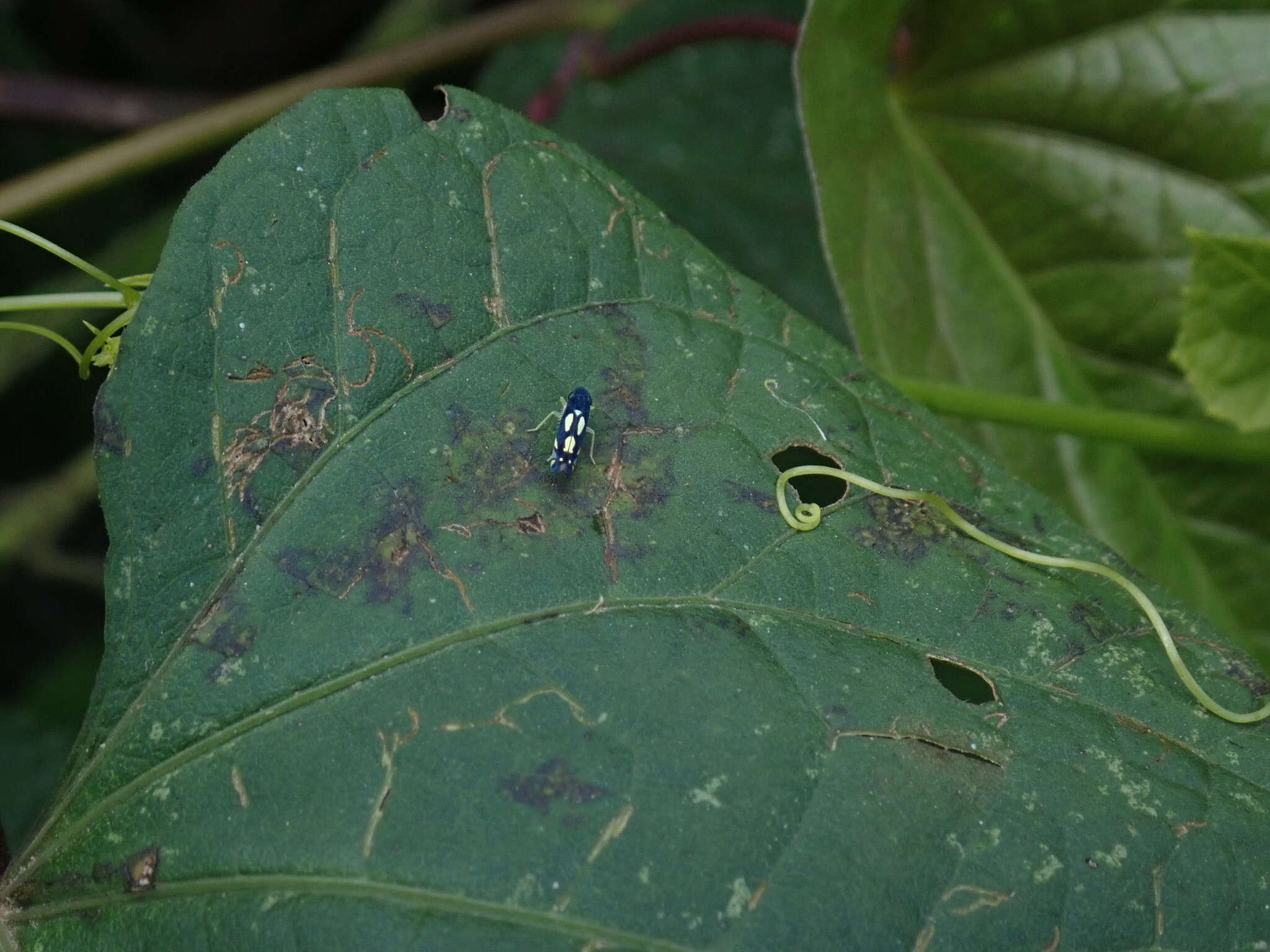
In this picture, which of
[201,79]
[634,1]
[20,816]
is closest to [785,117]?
[634,1]

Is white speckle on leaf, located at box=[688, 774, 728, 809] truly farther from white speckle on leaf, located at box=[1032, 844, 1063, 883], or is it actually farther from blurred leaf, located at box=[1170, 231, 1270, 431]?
blurred leaf, located at box=[1170, 231, 1270, 431]

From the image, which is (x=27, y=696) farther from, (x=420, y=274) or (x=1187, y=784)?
(x=1187, y=784)

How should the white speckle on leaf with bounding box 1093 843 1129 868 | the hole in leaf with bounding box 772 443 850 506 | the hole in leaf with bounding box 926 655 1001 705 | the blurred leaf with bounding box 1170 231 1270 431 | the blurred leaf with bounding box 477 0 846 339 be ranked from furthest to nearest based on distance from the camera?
the blurred leaf with bounding box 477 0 846 339 → the blurred leaf with bounding box 1170 231 1270 431 → the hole in leaf with bounding box 772 443 850 506 → the hole in leaf with bounding box 926 655 1001 705 → the white speckle on leaf with bounding box 1093 843 1129 868

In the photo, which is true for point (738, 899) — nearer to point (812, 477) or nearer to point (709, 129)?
point (812, 477)

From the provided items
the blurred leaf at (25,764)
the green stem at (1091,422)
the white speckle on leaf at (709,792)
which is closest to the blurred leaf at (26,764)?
the blurred leaf at (25,764)

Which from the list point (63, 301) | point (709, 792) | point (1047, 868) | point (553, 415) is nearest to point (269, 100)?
point (63, 301)

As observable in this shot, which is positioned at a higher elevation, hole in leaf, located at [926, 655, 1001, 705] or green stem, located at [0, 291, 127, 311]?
green stem, located at [0, 291, 127, 311]

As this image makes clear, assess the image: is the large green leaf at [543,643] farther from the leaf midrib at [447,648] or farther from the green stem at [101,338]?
the green stem at [101,338]

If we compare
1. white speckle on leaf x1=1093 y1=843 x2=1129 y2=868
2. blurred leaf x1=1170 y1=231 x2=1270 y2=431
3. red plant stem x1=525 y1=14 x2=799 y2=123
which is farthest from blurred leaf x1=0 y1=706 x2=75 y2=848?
blurred leaf x1=1170 y1=231 x2=1270 y2=431
